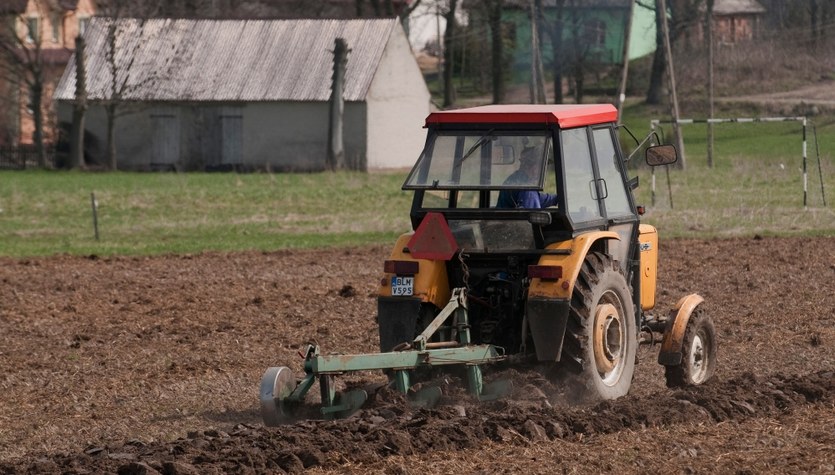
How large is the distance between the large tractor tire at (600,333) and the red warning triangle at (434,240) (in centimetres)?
84

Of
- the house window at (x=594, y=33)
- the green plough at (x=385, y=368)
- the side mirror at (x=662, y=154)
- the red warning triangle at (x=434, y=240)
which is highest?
the house window at (x=594, y=33)

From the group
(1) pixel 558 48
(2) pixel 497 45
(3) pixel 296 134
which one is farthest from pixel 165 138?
(1) pixel 558 48

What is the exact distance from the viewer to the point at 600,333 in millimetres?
8648

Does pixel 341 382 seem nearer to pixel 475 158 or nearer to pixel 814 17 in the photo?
pixel 475 158

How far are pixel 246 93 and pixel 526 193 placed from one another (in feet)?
118

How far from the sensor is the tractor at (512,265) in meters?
8.38

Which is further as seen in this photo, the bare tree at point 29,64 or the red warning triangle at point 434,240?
the bare tree at point 29,64

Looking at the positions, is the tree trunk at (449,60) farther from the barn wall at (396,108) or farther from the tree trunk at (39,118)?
the tree trunk at (39,118)

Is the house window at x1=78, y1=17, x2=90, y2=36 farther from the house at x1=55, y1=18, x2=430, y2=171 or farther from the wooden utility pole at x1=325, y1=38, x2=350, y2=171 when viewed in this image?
the wooden utility pole at x1=325, y1=38, x2=350, y2=171

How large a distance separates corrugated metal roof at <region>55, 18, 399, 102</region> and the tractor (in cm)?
3430

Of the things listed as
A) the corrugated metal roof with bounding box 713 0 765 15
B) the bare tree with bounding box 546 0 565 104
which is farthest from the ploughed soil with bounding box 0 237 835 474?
the corrugated metal roof with bounding box 713 0 765 15

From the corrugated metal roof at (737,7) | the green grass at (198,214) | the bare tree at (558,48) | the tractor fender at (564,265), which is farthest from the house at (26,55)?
the tractor fender at (564,265)

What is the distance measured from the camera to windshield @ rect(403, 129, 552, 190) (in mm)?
8742

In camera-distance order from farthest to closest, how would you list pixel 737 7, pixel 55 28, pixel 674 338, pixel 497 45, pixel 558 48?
pixel 737 7, pixel 55 28, pixel 497 45, pixel 558 48, pixel 674 338
